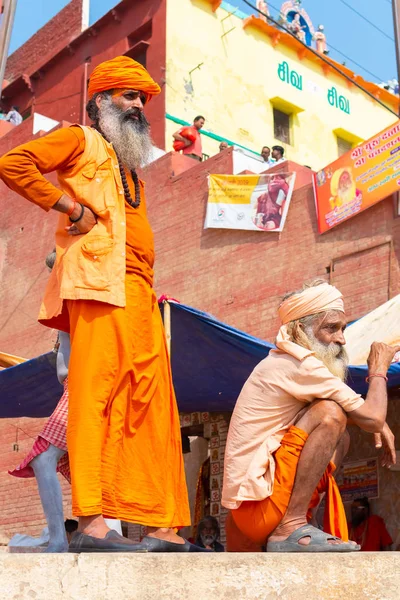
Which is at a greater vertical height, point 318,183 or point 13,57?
point 13,57

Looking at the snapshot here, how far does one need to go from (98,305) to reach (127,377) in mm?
297

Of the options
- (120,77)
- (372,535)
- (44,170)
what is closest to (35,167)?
(44,170)

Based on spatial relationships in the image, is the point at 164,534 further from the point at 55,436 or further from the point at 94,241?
the point at 55,436

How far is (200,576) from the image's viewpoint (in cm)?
251

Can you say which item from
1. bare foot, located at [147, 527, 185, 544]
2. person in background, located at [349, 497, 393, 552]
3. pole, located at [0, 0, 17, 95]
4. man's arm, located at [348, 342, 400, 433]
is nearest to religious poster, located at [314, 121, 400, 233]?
person in background, located at [349, 497, 393, 552]

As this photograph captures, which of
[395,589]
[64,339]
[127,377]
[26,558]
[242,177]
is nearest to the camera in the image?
[26,558]

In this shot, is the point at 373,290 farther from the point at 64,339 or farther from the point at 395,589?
the point at 395,589

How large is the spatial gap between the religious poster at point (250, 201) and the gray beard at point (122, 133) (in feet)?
23.4

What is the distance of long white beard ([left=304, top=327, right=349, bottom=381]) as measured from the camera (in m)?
3.78

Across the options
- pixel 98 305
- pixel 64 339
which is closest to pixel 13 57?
pixel 64 339

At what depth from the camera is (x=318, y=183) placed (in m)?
10.4

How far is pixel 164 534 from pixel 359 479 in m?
6.52

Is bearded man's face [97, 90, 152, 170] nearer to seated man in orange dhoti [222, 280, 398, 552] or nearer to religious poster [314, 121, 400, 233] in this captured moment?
seated man in orange dhoti [222, 280, 398, 552]

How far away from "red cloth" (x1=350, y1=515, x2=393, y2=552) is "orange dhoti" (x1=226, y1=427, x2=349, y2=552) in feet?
17.7
